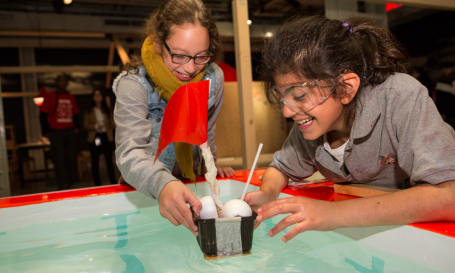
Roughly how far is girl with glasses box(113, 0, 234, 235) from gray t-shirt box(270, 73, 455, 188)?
0.47m

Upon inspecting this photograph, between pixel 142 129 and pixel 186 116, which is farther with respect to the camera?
pixel 142 129

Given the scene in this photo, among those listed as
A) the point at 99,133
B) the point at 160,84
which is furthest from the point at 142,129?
the point at 99,133

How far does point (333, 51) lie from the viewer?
917 mm

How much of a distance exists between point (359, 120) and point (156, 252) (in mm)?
740

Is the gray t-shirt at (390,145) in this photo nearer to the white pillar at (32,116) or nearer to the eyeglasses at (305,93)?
the eyeglasses at (305,93)

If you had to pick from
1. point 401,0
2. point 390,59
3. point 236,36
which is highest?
point 401,0

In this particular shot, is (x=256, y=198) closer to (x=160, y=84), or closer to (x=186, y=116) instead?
(x=186, y=116)

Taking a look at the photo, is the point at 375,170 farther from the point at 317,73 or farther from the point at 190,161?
the point at 190,161

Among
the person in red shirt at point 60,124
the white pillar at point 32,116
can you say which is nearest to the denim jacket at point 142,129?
the person in red shirt at point 60,124

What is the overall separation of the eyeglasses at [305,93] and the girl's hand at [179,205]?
0.40 m

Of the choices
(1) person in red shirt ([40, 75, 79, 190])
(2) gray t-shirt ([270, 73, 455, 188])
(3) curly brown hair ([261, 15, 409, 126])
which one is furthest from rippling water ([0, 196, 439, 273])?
(1) person in red shirt ([40, 75, 79, 190])

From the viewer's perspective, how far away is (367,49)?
978 millimetres

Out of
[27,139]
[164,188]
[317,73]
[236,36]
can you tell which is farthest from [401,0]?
[27,139]

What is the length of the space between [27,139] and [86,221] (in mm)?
7784
